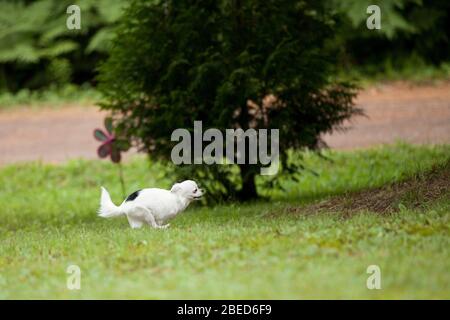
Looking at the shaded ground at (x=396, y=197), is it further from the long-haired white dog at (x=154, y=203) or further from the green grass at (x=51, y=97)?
the green grass at (x=51, y=97)

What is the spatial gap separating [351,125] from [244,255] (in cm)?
1386

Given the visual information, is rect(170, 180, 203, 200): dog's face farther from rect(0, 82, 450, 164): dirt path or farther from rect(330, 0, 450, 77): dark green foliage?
rect(330, 0, 450, 77): dark green foliage

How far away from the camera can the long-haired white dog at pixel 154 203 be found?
1037cm

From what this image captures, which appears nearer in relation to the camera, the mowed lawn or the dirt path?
the mowed lawn

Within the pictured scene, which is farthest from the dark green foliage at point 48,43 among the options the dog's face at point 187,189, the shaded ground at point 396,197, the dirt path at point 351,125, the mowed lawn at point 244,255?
the dog's face at point 187,189

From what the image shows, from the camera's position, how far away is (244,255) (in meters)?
8.53

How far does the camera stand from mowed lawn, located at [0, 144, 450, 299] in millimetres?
7406

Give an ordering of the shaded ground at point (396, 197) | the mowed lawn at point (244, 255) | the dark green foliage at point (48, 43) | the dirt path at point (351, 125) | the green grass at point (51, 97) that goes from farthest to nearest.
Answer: the dark green foliage at point (48, 43), the green grass at point (51, 97), the dirt path at point (351, 125), the shaded ground at point (396, 197), the mowed lawn at point (244, 255)

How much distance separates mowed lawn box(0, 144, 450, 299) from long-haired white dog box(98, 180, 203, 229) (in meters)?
0.19

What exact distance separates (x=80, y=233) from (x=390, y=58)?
17.4 m

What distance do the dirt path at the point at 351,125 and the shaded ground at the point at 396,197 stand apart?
23.9 feet

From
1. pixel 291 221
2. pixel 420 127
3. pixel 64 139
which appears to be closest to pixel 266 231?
pixel 291 221

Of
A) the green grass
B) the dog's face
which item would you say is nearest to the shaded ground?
the dog's face

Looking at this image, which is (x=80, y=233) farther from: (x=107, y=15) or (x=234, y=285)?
(x=107, y=15)
